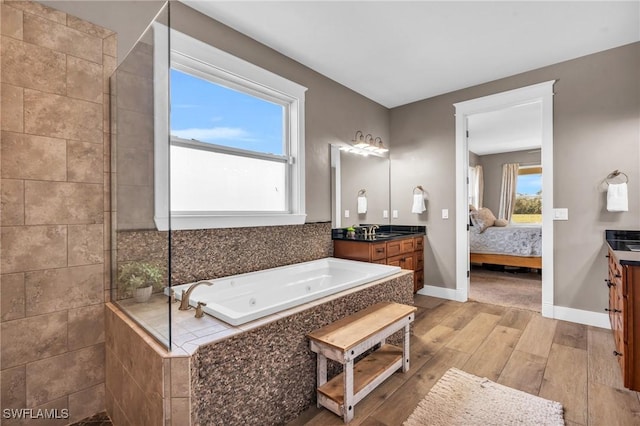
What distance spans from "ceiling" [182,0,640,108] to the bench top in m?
2.25

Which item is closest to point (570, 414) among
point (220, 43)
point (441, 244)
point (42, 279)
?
point (441, 244)

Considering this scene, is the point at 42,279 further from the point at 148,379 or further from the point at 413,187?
the point at 413,187

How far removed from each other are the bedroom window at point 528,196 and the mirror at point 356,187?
15.8ft

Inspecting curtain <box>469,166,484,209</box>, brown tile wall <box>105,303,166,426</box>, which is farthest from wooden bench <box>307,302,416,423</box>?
curtain <box>469,166,484,209</box>

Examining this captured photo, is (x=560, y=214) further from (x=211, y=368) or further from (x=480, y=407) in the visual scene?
(x=211, y=368)

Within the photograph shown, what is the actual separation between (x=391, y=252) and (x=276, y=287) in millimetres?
1465

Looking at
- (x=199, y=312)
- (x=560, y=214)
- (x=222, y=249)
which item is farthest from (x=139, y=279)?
(x=560, y=214)

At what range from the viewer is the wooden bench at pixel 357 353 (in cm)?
163

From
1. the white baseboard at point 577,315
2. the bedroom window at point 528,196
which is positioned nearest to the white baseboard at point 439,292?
the white baseboard at point 577,315

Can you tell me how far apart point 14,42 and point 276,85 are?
1.79m

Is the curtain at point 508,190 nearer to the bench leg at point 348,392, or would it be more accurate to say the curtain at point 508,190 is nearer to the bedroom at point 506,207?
the bedroom at point 506,207

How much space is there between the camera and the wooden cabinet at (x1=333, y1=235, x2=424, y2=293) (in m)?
3.19

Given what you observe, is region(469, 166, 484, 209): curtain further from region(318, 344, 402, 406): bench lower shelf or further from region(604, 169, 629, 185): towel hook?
region(318, 344, 402, 406): bench lower shelf

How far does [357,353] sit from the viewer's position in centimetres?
167
